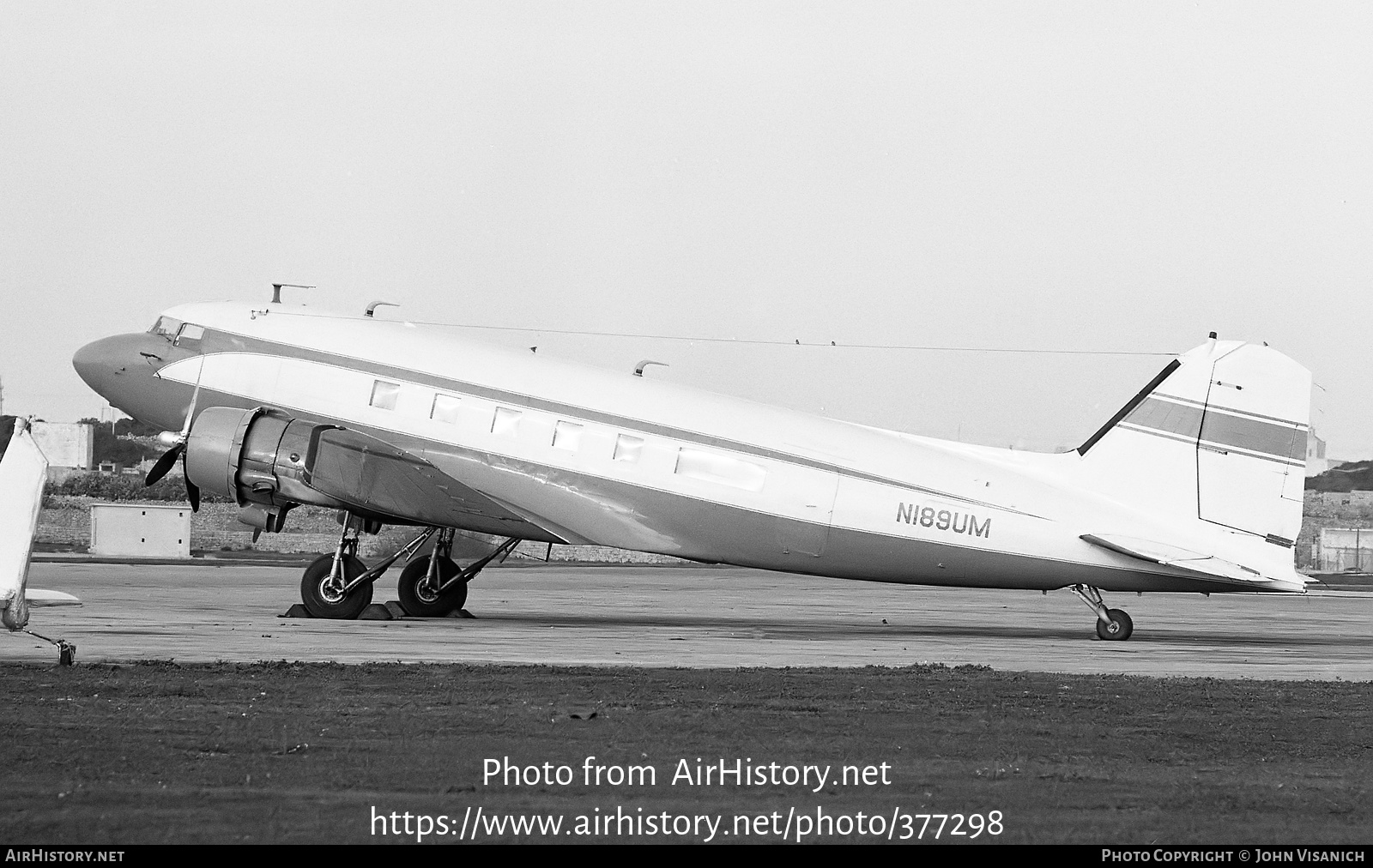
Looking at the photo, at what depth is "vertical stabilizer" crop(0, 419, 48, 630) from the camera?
13977 millimetres

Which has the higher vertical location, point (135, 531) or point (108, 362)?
point (108, 362)

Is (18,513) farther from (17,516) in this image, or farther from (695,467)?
(695,467)

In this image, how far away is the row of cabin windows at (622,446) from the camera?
75.1 ft

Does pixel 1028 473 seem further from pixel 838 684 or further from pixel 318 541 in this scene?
pixel 318 541

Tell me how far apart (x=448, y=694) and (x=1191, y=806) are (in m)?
7.04

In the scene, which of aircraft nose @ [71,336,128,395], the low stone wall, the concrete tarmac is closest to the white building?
the low stone wall

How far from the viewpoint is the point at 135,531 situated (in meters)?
54.3

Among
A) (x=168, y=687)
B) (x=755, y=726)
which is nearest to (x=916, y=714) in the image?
(x=755, y=726)

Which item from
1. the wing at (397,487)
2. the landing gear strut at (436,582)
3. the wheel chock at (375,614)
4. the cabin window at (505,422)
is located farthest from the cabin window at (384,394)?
the wheel chock at (375,614)

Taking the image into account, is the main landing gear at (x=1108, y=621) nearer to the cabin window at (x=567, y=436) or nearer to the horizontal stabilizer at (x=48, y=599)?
the cabin window at (x=567, y=436)

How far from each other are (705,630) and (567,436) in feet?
12.5

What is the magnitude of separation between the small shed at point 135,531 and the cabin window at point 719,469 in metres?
37.2

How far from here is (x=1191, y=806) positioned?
30.2 feet

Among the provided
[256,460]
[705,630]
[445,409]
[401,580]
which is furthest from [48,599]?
[705,630]
